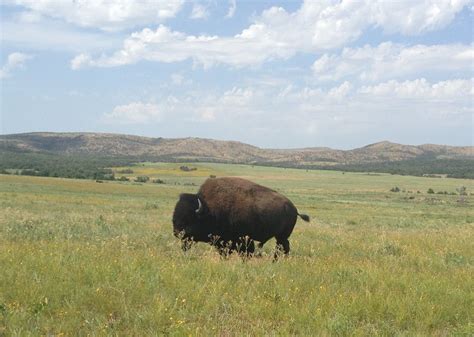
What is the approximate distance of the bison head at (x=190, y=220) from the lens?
467 inches

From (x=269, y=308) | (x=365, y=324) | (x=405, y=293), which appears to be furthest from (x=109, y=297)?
(x=405, y=293)

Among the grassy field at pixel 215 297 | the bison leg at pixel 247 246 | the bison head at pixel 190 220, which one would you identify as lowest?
the bison leg at pixel 247 246

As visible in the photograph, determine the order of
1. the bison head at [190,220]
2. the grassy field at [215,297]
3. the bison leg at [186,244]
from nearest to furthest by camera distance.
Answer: the grassy field at [215,297], the bison leg at [186,244], the bison head at [190,220]

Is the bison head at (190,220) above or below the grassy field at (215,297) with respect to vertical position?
above

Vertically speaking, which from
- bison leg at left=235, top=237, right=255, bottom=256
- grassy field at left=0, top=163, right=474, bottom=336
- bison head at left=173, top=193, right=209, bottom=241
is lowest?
bison leg at left=235, top=237, right=255, bottom=256

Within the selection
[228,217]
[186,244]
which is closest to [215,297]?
[186,244]

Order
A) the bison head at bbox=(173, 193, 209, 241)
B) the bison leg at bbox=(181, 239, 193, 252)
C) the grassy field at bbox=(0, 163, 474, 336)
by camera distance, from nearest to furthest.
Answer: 1. the grassy field at bbox=(0, 163, 474, 336)
2. the bison leg at bbox=(181, 239, 193, 252)
3. the bison head at bbox=(173, 193, 209, 241)

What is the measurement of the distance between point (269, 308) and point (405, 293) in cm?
247

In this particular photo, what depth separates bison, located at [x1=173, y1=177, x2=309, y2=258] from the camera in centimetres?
1189

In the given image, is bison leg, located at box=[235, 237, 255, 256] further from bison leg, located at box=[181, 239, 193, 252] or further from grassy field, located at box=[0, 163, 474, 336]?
grassy field, located at box=[0, 163, 474, 336]

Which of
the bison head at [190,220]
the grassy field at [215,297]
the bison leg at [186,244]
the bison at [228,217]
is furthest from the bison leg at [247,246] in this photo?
the grassy field at [215,297]

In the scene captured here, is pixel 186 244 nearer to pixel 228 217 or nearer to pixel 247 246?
pixel 228 217

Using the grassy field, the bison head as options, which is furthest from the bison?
the grassy field

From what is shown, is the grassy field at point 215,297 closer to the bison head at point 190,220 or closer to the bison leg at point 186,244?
the bison leg at point 186,244
